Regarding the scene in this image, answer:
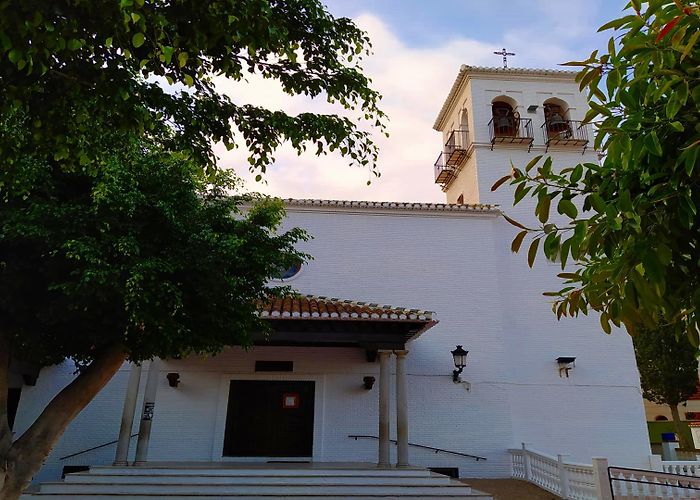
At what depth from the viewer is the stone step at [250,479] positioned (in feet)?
26.6

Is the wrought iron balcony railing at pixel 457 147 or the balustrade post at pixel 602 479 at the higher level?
the wrought iron balcony railing at pixel 457 147

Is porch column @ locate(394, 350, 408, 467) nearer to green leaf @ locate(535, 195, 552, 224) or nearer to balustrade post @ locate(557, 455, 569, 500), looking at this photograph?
balustrade post @ locate(557, 455, 569, 500)

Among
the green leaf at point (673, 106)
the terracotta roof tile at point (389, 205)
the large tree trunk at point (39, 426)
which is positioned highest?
the terracotta roof tile at point (389, 205)

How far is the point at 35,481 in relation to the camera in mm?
10773

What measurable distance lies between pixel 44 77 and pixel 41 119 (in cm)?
30

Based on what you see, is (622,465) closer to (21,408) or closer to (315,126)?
(315,126)

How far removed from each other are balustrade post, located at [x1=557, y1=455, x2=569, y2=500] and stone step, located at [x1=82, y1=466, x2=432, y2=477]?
2.40 m

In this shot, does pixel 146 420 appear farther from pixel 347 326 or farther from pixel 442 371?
pixel 442 371

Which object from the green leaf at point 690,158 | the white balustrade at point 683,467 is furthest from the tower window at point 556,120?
the green leaf at point 690,158

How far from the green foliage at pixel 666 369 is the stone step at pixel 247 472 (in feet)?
57.2

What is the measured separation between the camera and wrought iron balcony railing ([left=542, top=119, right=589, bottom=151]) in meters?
14.8

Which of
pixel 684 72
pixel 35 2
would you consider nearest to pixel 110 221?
pixel 35 2

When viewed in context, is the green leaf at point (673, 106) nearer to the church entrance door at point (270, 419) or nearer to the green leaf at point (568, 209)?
the green leaf at point (568, 209)

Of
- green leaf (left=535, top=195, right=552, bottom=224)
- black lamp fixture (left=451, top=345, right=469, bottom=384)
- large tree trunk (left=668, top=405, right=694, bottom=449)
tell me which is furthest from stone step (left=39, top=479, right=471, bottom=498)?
large tree trunk (left=668, top=405, right=694, bottom=449)
